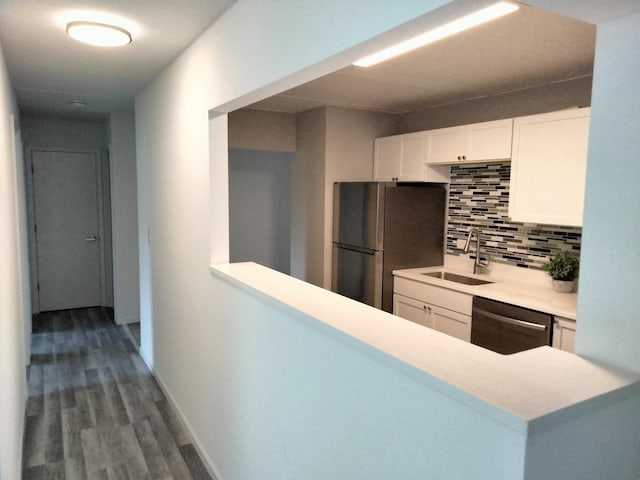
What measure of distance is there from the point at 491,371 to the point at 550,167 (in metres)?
2.41

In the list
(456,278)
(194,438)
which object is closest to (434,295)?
(456,278)

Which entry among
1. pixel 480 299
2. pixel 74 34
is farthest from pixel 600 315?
pixel 74 34

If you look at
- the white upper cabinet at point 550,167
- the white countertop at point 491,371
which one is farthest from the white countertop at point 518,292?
the white countertop at point 491,371

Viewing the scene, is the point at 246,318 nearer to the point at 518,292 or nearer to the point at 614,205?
the point at 614,205

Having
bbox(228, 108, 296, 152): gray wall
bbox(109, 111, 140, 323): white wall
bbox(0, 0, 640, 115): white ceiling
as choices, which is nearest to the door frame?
bbox(109, 111, 140, 323): white wall

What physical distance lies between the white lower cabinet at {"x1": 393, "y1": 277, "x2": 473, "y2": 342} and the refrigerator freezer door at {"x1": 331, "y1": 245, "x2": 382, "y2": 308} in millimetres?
177

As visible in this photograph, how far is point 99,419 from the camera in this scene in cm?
320

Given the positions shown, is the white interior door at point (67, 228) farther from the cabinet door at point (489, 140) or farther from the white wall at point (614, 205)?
the white wall at point (614, 205)

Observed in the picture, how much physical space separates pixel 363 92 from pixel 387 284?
1590 mm

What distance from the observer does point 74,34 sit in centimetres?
229

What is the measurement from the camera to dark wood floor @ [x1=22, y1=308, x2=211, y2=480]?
Result: 2.66m

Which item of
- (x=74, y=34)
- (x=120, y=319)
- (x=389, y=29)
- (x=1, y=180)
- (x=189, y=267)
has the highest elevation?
(x=74, y=34)

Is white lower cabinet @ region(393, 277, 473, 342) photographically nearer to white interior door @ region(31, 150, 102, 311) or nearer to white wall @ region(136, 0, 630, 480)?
white wall @ region(136, 0, 630, 480)

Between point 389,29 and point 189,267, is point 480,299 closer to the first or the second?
point 189,267
